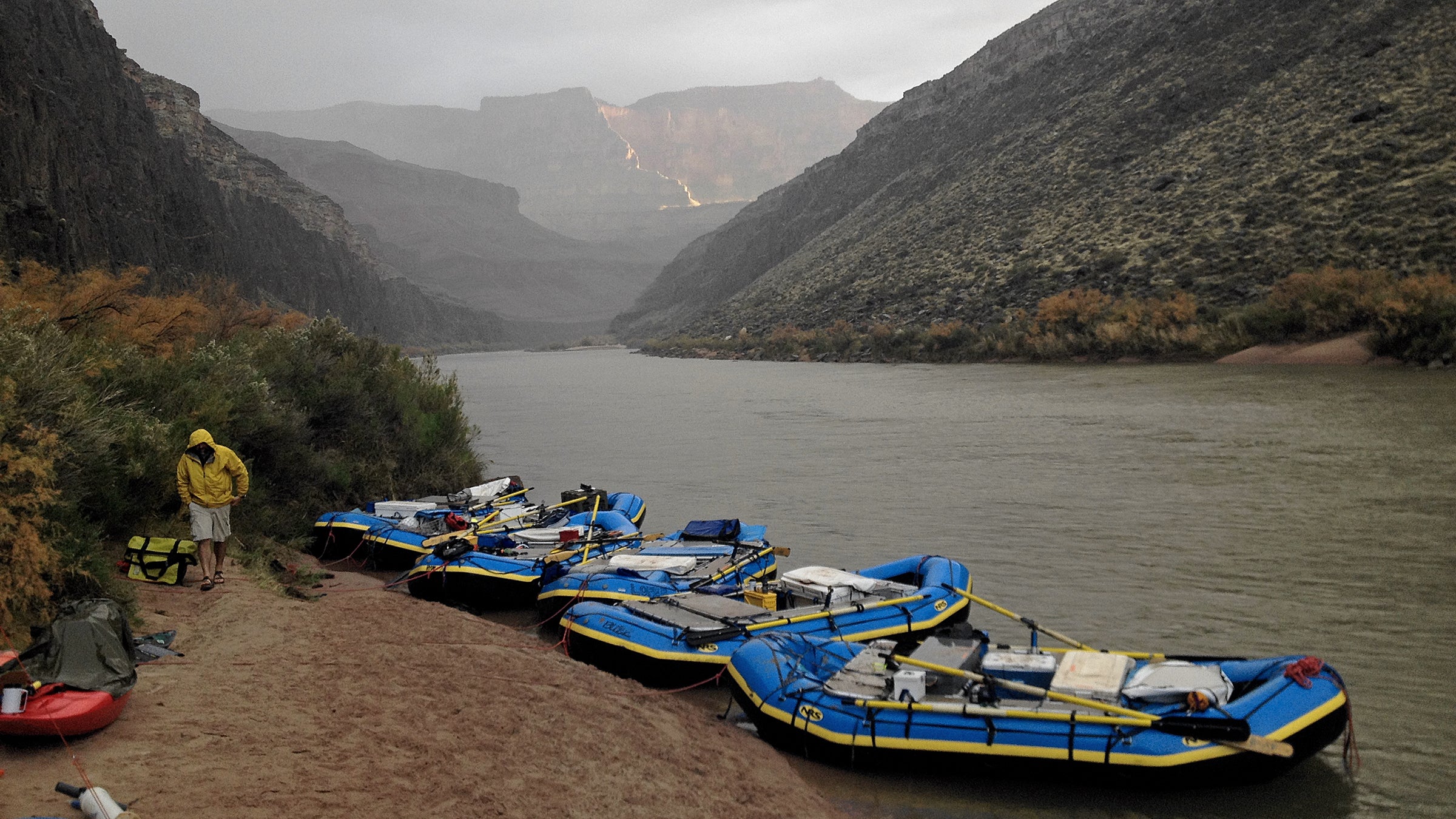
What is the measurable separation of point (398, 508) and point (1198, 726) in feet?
40.5

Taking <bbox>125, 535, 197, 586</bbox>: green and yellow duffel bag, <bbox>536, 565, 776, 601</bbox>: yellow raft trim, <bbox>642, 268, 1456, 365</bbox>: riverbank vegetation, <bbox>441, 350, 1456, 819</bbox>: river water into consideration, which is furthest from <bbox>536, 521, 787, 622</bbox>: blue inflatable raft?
<bbox>642, 268, 1456, 365</bbox>: riverbank vegetation

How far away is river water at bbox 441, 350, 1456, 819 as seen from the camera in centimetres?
766

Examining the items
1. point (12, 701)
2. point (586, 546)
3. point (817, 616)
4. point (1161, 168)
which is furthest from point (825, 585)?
point (1161, 168)

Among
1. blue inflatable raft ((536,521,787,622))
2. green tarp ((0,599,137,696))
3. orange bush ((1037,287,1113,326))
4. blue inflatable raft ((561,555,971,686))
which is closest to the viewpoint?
green tarp ((0,599,137,696))

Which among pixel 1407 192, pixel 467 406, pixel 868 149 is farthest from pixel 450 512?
pixel 868 149

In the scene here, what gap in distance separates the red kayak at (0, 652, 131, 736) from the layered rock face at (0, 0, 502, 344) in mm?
19530

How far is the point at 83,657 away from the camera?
6.31m

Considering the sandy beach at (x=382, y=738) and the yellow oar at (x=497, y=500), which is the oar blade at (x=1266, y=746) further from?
the yellow oar at (x=497, y=500)

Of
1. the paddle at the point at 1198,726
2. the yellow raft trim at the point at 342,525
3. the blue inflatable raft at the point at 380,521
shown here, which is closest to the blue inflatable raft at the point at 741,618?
the paddle at the point at 1198,726

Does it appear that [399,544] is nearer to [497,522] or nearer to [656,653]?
[497,522]

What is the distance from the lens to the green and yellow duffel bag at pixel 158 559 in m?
10.0

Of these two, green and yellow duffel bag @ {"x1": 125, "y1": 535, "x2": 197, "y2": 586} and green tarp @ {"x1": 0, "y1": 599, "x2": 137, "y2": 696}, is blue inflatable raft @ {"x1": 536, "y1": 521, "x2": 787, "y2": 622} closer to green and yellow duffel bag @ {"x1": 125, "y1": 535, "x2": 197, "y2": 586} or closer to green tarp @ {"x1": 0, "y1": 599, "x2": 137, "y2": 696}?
green and yellow duffel bag @ {"x1": 125, "y1": 535, "x2": 197, "y2": 586}

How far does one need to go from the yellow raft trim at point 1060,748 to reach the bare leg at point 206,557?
21.2 feet

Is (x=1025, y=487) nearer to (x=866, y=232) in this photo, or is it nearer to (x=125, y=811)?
(x=125, y=811)
